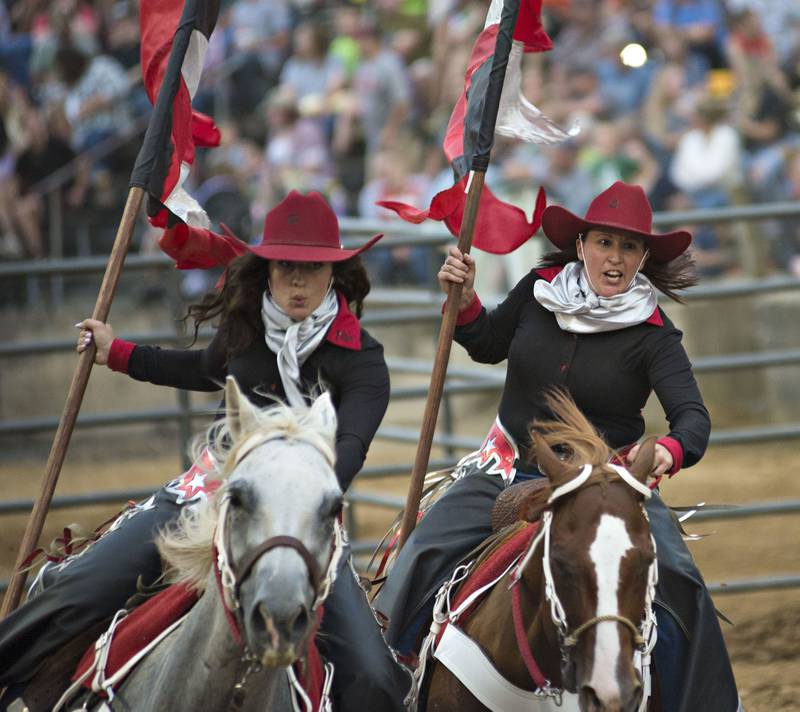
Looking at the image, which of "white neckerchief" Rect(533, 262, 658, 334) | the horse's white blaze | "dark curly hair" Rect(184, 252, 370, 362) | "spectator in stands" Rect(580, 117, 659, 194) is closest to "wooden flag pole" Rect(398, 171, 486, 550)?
"white neckerchief" Rect(533, 262, 658, 334)

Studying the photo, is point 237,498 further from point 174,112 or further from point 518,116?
point 518,116

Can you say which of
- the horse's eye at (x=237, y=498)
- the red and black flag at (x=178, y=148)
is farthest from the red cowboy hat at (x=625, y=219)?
the horse's eye at (x=237, y=498)

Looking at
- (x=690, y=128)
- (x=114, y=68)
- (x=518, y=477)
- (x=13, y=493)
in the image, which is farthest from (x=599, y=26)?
(x=518, y=477)

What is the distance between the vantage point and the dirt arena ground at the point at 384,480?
9016mm

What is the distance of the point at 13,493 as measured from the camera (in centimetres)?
1120

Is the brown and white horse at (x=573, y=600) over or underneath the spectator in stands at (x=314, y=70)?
underneath

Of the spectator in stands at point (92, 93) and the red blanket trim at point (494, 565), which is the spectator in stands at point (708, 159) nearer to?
the spectator in stands at point (92, 93)

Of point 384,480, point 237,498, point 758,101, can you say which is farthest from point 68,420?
point 758,101

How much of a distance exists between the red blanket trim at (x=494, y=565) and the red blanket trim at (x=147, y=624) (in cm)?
97

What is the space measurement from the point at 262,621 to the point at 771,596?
5998 millimetres

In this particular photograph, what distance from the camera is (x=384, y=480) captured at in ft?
38.5

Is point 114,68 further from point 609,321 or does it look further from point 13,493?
point 609,321

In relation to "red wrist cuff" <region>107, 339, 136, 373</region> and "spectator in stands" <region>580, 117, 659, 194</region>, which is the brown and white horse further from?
"spectator in stands" <region>580, 117, 659, 194</region>

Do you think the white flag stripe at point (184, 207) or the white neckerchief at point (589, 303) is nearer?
the white neckerchief at point (589, 303)
